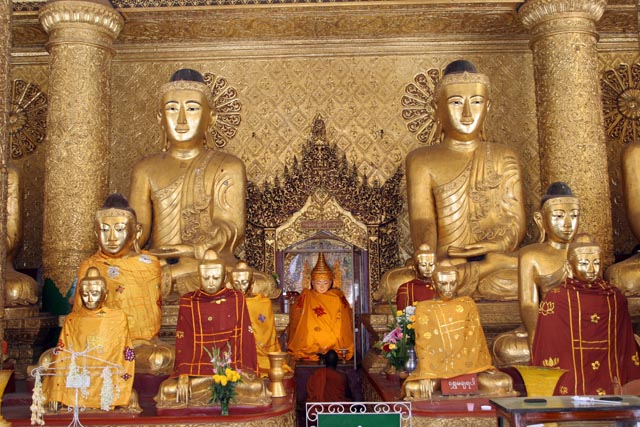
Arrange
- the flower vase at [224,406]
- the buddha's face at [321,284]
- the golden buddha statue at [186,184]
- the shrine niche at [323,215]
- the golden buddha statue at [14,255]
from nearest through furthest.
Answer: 1. the flower vase at [224,406]
2. the golden buddha statue at [14,255]
3. the golden buddha statue at [186,184]
4. the shrine niche at [323,215]
5. the buddha's face at [321,284]

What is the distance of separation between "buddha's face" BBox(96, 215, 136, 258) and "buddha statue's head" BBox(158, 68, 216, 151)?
173 centimetres

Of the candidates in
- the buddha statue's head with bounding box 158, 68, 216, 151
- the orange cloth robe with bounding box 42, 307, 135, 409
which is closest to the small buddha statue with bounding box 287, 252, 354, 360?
the buddha statue's head with bounding box 158, 68, 216, 151

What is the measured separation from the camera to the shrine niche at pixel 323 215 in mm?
7465

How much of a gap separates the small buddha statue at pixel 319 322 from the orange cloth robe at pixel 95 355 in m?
3.82

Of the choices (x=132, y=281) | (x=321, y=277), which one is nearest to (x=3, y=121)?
(x=132, y=281)

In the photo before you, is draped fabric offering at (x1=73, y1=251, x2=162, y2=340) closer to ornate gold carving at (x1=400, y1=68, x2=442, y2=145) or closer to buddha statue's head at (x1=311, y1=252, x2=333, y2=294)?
buddha statue's head at (x1=311, y1=252, x2=333, y2=294)

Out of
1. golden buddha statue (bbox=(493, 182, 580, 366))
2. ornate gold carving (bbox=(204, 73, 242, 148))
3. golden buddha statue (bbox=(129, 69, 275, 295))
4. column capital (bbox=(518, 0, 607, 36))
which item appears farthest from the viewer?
ornate gold carving (bbox=(204, 73, 242, 148))

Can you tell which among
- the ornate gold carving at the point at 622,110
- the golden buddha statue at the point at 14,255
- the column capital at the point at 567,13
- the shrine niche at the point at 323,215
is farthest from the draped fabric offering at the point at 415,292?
the ornate gold carving at the point at 622,110

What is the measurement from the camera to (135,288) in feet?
17.0

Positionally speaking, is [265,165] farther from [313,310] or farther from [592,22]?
[592,22]

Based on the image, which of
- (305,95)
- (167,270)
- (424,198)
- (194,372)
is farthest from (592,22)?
(194,372)

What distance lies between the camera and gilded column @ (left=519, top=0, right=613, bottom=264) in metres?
6.57

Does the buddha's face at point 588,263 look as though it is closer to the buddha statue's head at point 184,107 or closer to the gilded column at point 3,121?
the gilded column at point 3,121

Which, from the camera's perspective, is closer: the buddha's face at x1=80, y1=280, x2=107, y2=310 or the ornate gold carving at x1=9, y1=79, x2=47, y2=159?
the buddha's face at x1=80, y1=280, x2=107, y2=310
